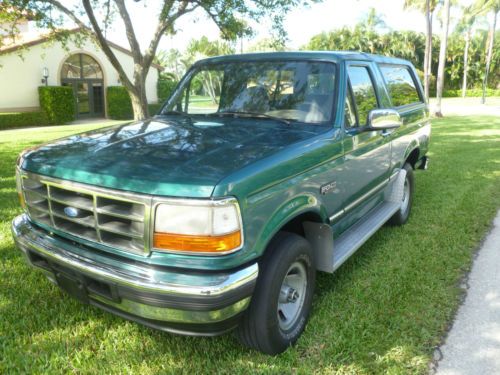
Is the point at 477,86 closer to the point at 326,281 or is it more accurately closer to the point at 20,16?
the point at 20,16

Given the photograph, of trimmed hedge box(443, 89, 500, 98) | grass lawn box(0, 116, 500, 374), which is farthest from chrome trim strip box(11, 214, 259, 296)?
trimmed hedge box(443, 89, 500, 98)

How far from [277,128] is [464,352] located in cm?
200

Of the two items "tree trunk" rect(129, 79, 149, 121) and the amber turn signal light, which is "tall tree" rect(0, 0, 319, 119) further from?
the amber turn signal light

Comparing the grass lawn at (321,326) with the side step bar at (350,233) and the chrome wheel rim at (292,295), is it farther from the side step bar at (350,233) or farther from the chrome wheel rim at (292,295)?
the side step bar at (350,233)

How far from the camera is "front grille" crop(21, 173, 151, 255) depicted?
2268mm

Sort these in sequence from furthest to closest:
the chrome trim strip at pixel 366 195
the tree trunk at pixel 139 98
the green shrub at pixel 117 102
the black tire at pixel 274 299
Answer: the green shrub at pixel 117 102
the tree trunk at pixel 139 98
the chrome trim strip at pixel 366 195
the black tire at pixel 274 299

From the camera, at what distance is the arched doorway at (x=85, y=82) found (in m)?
24.9

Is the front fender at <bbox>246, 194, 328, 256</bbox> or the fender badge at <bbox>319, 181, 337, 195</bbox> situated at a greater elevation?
the fender badge at <bbox>319, 181, 337, 195</bbox>

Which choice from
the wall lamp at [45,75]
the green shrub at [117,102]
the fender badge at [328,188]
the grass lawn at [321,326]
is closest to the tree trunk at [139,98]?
the grass lawn at [321,326]

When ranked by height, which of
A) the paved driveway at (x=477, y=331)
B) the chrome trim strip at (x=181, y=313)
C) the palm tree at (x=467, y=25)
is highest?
the palm tree at (x=467, y=25)

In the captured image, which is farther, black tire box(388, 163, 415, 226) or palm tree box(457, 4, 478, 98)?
palm tree box(457, 4, 478, 98)

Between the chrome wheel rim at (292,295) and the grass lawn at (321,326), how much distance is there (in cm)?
18

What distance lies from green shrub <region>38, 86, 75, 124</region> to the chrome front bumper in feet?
73.7

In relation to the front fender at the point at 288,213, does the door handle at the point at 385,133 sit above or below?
above
